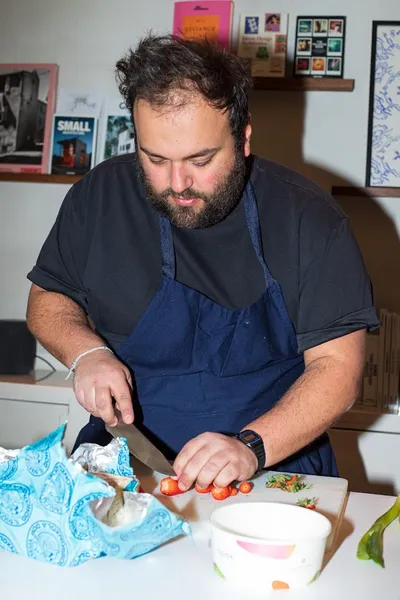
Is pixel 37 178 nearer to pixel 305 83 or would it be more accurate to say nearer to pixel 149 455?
pixel 305 83

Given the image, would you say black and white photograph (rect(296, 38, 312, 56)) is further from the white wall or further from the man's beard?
the man's beard

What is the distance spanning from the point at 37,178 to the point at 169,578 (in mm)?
2349

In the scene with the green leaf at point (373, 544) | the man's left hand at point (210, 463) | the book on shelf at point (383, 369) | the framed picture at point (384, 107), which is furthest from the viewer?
the framed picture at point (384, 107)

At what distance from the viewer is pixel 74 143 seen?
3.13 metres

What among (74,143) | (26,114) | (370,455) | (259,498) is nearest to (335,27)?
(74,143)

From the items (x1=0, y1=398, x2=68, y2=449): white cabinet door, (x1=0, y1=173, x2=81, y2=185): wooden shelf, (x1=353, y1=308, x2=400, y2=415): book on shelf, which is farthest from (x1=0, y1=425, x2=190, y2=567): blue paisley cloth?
(x1=0, y1=173, x2=81, y2=185): wooden shelf

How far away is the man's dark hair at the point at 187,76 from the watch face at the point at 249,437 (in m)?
0.55

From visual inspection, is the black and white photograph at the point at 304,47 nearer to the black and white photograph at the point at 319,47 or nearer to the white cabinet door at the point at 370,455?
the black and white photograph at the point at 319,47

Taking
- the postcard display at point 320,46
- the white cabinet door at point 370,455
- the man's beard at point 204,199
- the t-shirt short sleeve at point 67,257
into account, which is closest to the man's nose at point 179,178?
the man's beard at point 204,199

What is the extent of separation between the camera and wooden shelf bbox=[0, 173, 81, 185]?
308cm

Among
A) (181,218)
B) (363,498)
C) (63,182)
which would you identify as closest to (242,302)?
(181,218)

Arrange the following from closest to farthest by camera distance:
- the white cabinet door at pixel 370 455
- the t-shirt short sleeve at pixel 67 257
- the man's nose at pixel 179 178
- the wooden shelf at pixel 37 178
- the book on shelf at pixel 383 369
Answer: the man's nose at pixel 179 178 → the t-shirt short sleeve at pixel 67 257 → the white cabinet door at pixel 370 455 → the book on shelf at pixel 383 369 → the wooden shelf at pixel 37 178

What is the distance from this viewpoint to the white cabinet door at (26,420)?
9.12ft

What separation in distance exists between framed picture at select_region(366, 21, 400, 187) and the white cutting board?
180cm
